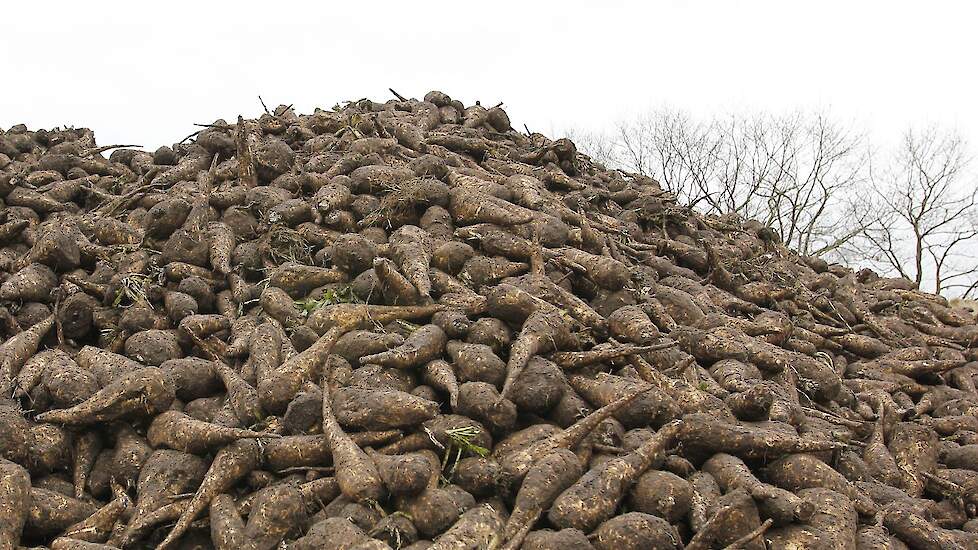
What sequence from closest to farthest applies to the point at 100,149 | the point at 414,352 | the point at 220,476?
the point at 220,476, the point at 414,352, the point at 100,149

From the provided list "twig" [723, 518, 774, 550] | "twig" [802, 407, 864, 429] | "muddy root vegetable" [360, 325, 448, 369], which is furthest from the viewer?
"twig" [802, 407, 864, 429]

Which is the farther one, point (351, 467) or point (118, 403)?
point (118, 403)

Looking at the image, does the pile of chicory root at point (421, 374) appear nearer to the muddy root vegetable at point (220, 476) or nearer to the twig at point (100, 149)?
the muddy root vegetable at point (220, 476)

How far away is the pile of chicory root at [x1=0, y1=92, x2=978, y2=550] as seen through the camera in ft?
12.0

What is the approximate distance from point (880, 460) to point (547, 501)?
293 cm

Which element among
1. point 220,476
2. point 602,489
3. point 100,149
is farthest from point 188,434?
point 100,149

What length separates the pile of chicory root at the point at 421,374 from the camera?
365cm

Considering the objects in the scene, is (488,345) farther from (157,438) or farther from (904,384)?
(904,384)

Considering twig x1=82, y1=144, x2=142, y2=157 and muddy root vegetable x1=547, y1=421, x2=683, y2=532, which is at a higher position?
twig x1=82, y1=144, x2=142, y2=157

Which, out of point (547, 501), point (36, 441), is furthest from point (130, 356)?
point (547, 501)

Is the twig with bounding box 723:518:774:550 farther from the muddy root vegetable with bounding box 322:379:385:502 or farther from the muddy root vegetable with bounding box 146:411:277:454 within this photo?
the muddy root vegetable with bounding box 146:411:277:454

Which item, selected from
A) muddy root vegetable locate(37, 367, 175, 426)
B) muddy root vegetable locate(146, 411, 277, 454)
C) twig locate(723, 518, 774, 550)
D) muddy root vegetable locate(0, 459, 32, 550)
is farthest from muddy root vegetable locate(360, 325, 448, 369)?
twig locate(723, 518, 774, 550)

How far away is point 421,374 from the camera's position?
4.50m

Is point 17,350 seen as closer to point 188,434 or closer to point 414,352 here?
point 188,434
